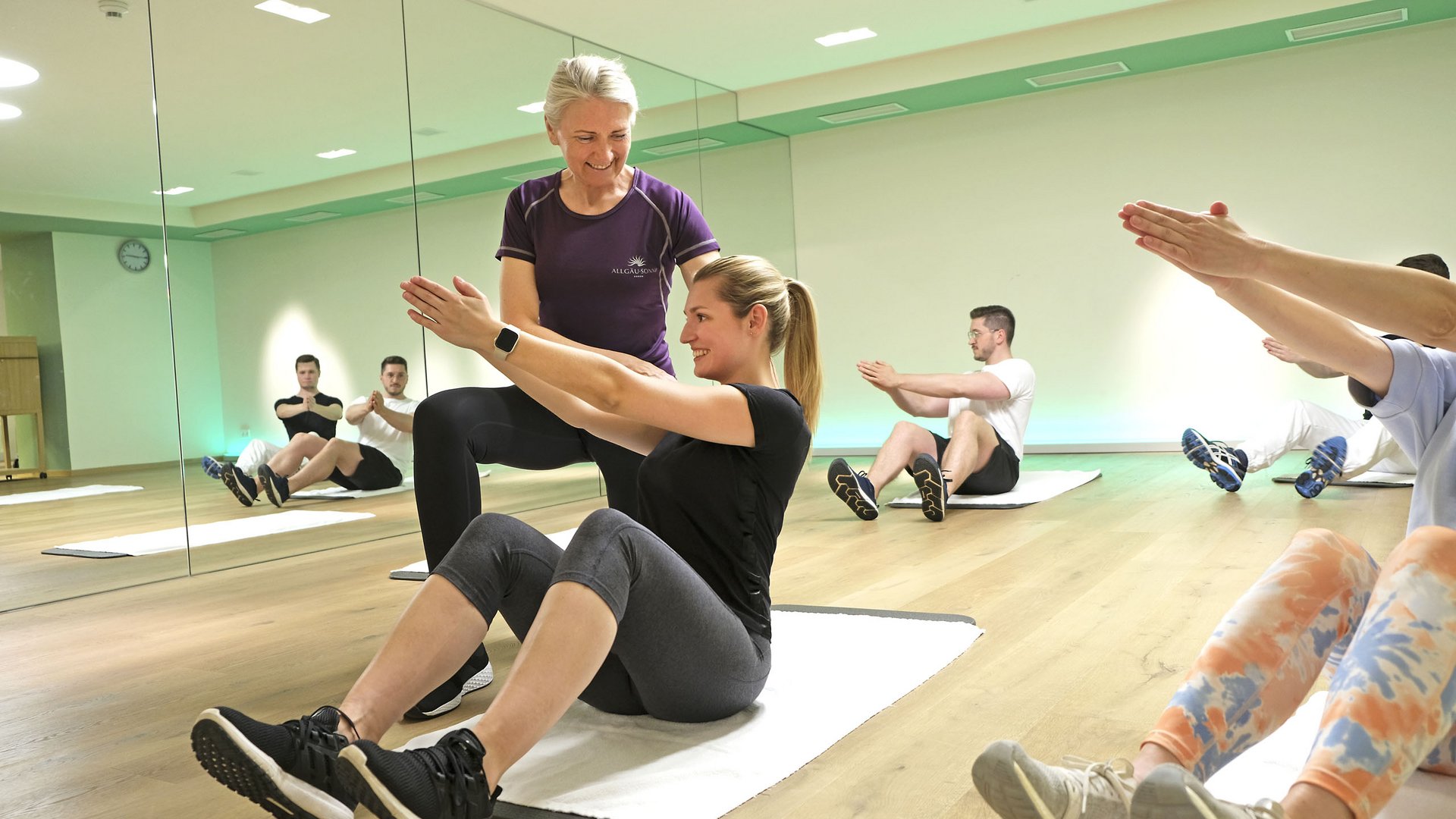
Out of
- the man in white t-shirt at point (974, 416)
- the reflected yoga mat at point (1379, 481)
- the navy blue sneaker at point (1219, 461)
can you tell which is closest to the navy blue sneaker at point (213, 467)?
the man in white t-shirt at point (974, 416)

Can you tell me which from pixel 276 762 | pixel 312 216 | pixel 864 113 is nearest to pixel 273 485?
pixel 312 216

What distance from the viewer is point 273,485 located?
425cm

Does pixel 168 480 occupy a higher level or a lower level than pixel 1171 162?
lower

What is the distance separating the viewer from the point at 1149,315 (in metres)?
7.15

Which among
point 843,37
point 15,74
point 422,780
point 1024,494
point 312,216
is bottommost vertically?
point 1024,494

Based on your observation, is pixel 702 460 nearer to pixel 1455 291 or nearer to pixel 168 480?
pixel 1455 291

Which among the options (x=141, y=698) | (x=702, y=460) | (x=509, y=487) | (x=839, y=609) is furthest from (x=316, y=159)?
(x=702, y=460)

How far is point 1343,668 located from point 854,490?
334 centimetres

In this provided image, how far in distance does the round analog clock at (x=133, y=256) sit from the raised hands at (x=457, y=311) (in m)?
2.80

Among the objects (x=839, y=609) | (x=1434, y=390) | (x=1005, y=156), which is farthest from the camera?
(x=1005, y=156)

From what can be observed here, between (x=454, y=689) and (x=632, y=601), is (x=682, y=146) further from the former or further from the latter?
(x=632, y=601)

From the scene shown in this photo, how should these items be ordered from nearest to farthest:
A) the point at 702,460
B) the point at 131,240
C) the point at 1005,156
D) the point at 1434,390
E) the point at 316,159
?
1. the point at 1434,390
2. the point at 702,460
3. the point at 131,240
4. the point at 316,159
5. the point at 1005,156

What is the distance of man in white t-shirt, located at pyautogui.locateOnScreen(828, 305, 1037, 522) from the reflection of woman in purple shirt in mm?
2232

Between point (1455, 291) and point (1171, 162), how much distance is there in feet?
20.7
